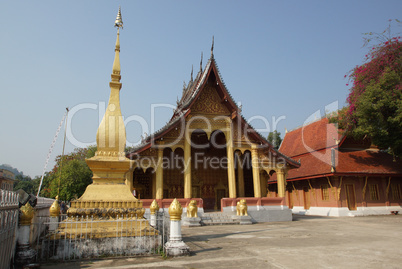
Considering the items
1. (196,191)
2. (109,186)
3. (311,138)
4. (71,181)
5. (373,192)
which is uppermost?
(311,138)

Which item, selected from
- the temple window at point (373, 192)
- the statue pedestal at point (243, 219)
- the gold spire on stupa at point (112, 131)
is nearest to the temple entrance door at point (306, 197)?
the temple window at point (373, 192)

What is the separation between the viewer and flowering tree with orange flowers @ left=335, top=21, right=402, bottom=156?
16031 millimetres

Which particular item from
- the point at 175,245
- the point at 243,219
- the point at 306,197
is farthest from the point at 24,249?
the point at 306,197

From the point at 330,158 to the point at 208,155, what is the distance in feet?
25.8

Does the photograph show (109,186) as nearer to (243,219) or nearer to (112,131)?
(112,131)

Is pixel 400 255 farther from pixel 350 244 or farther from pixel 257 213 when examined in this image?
pixel 257 213

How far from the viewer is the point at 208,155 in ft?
61.1

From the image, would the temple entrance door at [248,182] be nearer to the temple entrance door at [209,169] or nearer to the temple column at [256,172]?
the temple entrance door at [209,169]

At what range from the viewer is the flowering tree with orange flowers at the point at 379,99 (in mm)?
16031

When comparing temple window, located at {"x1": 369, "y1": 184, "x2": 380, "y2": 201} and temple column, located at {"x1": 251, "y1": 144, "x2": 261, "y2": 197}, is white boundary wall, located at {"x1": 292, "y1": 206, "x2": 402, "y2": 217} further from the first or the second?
temple column, located at {"x1": 251, "y1": 144, "x2": 261, "y2": 197}

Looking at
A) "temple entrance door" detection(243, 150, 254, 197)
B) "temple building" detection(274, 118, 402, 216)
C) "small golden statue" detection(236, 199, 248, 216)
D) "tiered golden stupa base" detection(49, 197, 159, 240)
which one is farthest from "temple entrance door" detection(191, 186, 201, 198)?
"tiered golden stupa base" detection(49, 197, 159, 240)

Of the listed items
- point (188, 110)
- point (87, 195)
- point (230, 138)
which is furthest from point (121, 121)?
point (230, 138)

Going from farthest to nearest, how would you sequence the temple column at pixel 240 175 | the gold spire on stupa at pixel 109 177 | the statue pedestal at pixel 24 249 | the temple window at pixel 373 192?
the temple window at pixel 373 192, the temple column at pixel 240 175, the gold spire on stupa at pixel 109 177, the statue pedestal at pixel 24 249

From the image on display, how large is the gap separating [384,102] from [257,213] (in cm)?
936
